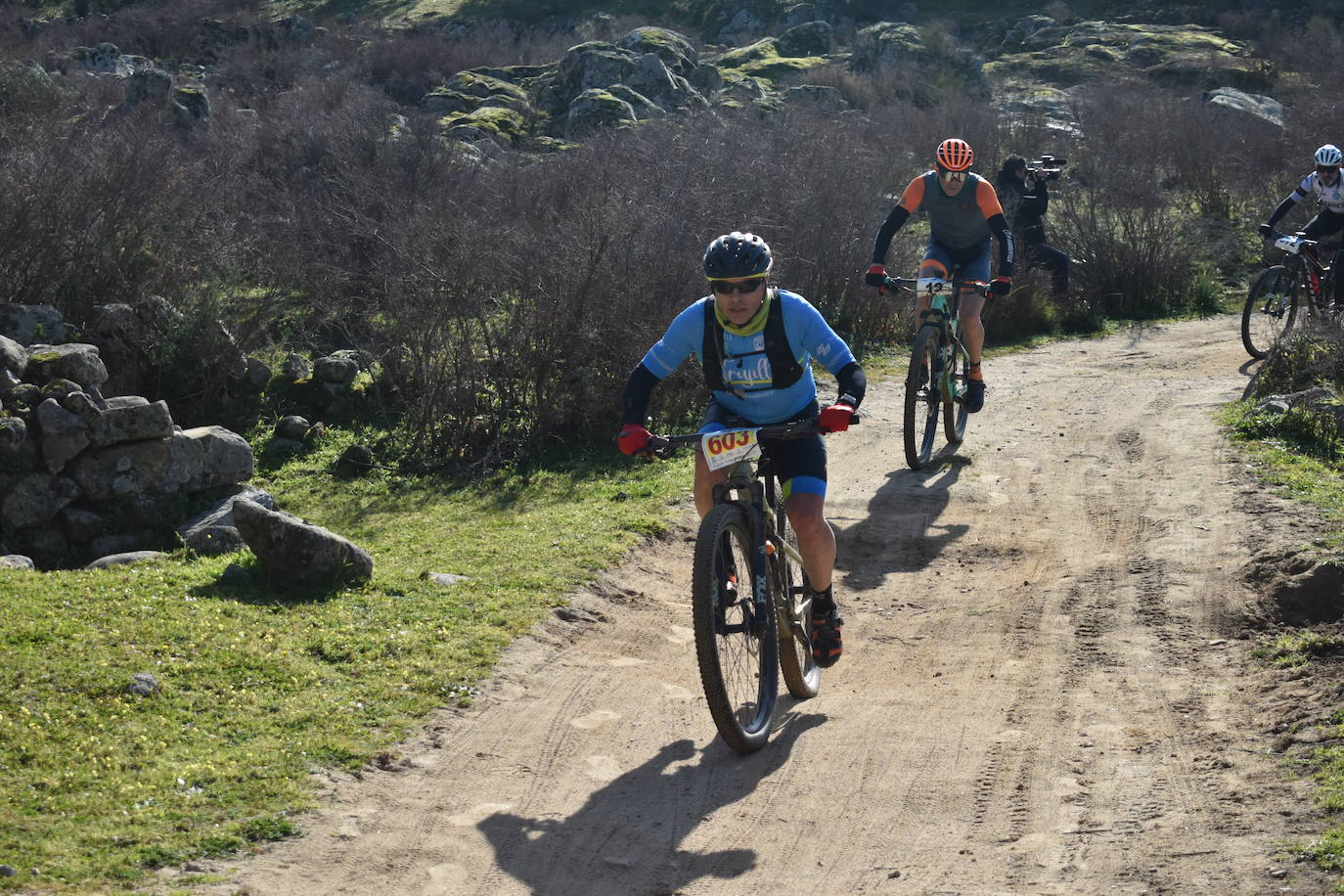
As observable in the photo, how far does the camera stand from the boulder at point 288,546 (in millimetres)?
6727

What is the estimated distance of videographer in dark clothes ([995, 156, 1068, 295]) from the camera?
16516 millimetres

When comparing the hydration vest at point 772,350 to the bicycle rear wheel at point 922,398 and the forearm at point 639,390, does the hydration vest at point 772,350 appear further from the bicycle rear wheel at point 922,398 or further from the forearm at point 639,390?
the bicycle rear wheel at point 922,398

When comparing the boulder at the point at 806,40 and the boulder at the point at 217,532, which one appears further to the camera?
the boulder at the point at 806,40

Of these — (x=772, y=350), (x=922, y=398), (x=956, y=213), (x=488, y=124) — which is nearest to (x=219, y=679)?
(x=772, y=350)

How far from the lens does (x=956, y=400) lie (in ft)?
32.8

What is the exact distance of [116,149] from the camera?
14180mm

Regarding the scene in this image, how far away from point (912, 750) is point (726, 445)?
55.1 inches

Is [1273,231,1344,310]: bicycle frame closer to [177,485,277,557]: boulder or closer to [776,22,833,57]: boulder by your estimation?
[177,485,277,557]: boulder

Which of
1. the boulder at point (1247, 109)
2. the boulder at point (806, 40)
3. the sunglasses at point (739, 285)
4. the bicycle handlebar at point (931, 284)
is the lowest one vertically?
the bicycle handlebar at point (931, 284)

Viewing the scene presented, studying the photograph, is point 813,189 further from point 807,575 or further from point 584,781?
point 584,781

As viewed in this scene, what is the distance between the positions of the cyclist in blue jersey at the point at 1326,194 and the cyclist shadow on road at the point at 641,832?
31.9ft

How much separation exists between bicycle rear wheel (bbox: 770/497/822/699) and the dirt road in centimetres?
13

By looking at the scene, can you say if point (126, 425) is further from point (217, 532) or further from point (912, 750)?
point (912, 750)

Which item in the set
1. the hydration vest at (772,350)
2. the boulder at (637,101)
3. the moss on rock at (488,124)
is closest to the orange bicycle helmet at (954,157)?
the hydration vest at (772,350)
